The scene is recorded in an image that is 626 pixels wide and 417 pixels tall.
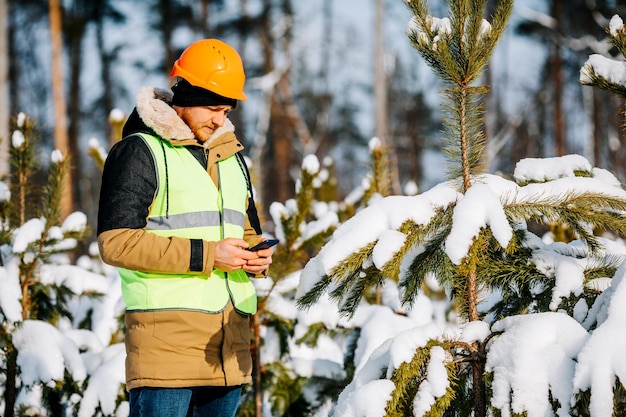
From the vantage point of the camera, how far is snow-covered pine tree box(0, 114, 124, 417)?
10.8 feet

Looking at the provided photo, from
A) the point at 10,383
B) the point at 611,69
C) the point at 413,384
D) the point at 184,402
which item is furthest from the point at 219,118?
the point at 10,383

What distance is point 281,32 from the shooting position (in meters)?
18.4

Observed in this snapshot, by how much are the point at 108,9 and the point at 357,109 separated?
519 inches

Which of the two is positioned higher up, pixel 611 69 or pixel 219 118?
pixel 611 69

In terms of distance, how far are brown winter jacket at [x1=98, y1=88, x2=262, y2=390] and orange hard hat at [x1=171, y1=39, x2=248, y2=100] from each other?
137mm

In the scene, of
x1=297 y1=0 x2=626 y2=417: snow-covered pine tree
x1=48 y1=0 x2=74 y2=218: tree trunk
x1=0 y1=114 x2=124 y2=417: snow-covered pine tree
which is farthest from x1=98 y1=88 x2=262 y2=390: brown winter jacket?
x1=48 y1=0 x2=74 y2=218: tree trunk

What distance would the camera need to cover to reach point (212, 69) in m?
2.15

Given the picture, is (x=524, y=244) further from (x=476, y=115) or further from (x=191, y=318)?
(x=191, y=318)

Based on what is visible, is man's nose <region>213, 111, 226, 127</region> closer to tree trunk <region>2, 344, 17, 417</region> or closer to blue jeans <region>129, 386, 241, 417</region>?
blue jeans <region>129, 386, 241, 417</region>

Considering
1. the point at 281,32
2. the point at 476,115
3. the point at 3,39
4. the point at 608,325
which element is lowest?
the point at 608,325

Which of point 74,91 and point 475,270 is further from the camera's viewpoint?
point 74,91

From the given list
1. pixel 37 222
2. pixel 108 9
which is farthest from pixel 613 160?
pixel 108 9

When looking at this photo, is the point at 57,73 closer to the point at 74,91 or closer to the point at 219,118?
the point at 74,91

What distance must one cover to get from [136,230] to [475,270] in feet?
3.27
